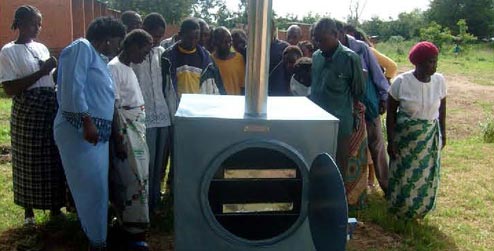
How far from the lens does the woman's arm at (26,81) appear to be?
11.2ft

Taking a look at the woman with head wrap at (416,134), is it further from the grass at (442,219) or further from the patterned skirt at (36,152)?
the patterned skirt at (36,152)

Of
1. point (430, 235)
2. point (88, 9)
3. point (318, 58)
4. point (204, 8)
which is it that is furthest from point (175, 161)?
point (204, 8)

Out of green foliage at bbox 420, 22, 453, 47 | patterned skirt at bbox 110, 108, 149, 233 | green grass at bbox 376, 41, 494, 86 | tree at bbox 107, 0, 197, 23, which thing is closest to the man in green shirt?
patterned skirt at bbox 110, 108, 149, 233

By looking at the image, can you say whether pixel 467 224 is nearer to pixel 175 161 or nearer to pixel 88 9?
pixel 175 161

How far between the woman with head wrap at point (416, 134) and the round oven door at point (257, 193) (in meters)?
1.85

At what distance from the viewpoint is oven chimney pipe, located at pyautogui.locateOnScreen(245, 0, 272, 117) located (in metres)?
2.13

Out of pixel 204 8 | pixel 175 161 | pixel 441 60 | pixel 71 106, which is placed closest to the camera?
pixel 175 161

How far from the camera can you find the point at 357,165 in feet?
12.9

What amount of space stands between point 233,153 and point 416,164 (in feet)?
7.19

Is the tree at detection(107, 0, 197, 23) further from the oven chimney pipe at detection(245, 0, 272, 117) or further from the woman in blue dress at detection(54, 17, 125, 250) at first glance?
the oven chimney pipe at detection(245, 0, 272, 117)

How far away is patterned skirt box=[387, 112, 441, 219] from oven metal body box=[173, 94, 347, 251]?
1.80m

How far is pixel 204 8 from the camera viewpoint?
32.2 metres

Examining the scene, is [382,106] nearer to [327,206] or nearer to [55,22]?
[327,206]

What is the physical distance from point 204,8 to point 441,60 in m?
14.2
